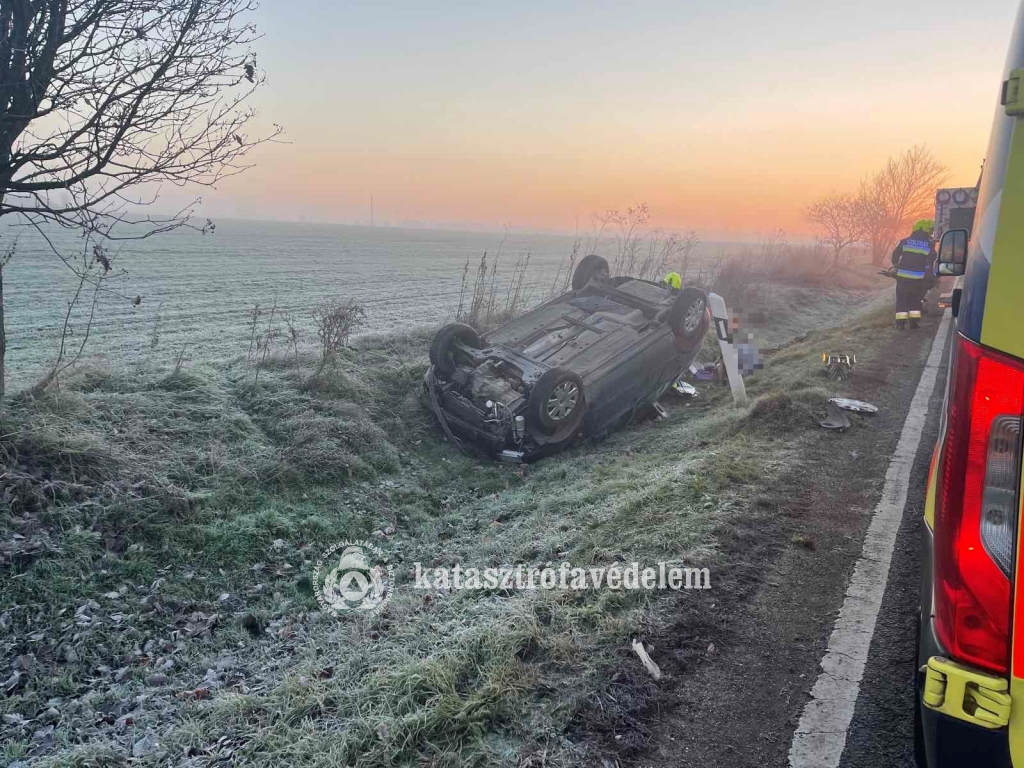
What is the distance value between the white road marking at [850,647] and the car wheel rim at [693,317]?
3489 millimetres

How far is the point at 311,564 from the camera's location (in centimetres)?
468

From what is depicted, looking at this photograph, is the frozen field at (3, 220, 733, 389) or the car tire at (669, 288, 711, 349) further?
the frozen field at (3, 220, 733, 389)

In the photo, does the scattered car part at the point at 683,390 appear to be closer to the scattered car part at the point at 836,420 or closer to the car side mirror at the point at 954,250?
the scattered car part at the point at 836,420

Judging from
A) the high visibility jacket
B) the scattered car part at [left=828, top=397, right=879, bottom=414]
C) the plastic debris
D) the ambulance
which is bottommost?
the plastic debris

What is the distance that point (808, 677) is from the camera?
2.39 m

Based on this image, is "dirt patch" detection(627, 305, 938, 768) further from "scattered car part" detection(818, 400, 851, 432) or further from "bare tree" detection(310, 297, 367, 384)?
"bare tree" detection(310, 297, 367, 384)

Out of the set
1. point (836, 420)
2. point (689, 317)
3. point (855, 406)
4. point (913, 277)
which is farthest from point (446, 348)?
point (913, 277)

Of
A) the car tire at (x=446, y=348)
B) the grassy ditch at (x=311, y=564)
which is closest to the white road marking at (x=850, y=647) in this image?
the grassy ditch at (x=311, y=564)

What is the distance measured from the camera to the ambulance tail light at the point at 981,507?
4.60 feet

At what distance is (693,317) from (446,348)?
10.4 feet

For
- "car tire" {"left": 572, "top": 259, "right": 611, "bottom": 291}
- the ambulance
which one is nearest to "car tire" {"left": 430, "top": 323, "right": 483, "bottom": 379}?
"car tire" {"left": 572, "top": 259, "right": 611, "bottom": 291}

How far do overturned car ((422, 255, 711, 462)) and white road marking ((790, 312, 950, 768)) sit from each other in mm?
3088

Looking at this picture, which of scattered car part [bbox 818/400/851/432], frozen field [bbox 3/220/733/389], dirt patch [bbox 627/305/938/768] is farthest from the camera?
frozen field [bbox 3/220/733/389]

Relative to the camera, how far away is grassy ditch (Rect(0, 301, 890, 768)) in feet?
7.95
